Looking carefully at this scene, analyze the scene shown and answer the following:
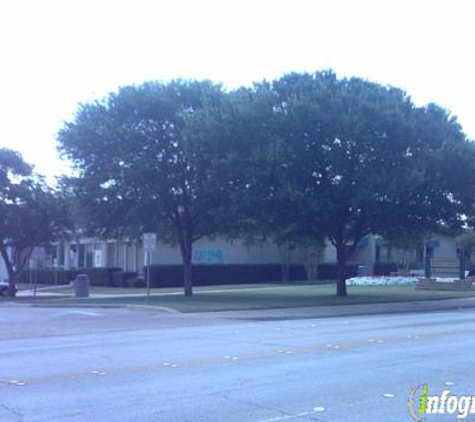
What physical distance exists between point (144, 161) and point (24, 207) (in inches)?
456

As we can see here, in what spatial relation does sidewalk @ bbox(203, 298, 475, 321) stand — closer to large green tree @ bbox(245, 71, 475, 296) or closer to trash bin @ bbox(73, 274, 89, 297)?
large green tree @ bbox(245, 71, 475, 296)

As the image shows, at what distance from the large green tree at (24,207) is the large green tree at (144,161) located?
713cm

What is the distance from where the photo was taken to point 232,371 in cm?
1134

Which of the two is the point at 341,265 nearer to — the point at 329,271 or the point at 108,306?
the point at 108,306

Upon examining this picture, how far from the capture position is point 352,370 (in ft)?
36.9

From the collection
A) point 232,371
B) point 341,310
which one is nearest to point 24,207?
point 341,310

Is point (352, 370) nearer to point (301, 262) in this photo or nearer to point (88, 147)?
point (88, 147)

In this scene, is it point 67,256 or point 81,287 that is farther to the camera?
point 67,256

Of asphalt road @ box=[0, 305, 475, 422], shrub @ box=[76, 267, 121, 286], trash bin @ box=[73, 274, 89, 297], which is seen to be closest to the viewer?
asphalt road @ box=[0, 305, 475, 422]

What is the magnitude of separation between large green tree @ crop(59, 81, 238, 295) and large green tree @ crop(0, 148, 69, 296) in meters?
7.13

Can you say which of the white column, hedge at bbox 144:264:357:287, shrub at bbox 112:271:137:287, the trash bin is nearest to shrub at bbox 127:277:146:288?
shrub at bbox 112:271:137:287

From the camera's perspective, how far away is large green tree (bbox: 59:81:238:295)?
32188 millimetres

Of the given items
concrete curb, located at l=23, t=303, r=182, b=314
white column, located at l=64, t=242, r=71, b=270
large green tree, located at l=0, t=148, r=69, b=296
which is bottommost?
concrete curb, located at l=23, t=303, r=182, b=314

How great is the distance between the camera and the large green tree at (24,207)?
131ft
